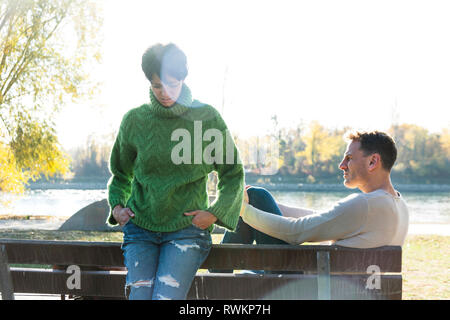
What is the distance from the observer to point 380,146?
9.50 ft

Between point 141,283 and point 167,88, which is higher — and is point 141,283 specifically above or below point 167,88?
below

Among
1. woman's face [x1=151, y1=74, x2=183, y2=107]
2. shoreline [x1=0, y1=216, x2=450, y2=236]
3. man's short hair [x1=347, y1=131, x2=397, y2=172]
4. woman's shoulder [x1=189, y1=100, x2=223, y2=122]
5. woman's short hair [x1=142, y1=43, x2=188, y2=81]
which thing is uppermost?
woman's short hair [x1=142, y1=43, x2=188, y2=81]

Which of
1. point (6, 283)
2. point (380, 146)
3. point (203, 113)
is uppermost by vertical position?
point (203, 113)

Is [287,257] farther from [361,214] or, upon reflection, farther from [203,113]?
[203,113]

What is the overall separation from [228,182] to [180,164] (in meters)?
0.24

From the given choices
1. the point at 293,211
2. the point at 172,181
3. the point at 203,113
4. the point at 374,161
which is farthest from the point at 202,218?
the point at 293,211

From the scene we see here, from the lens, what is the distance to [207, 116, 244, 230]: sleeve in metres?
2.45

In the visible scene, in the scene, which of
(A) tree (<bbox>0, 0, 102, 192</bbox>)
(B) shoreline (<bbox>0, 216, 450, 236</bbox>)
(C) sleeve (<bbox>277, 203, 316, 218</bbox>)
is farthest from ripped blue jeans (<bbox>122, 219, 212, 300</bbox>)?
(A) tree (<bbox>0, 0, 102, 192</bbox>)

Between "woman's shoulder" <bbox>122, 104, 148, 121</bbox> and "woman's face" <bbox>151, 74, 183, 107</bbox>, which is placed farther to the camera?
"woman's shoulder" <bbox>122, 104, 148, 121</bbox>

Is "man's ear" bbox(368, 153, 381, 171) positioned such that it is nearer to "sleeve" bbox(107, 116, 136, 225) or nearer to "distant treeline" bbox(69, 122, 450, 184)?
"sleeve" bbox(107, 116, 136, 225)

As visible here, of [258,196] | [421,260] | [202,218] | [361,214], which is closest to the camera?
[202,218]

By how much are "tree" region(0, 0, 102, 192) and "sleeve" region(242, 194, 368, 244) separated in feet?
42.9
